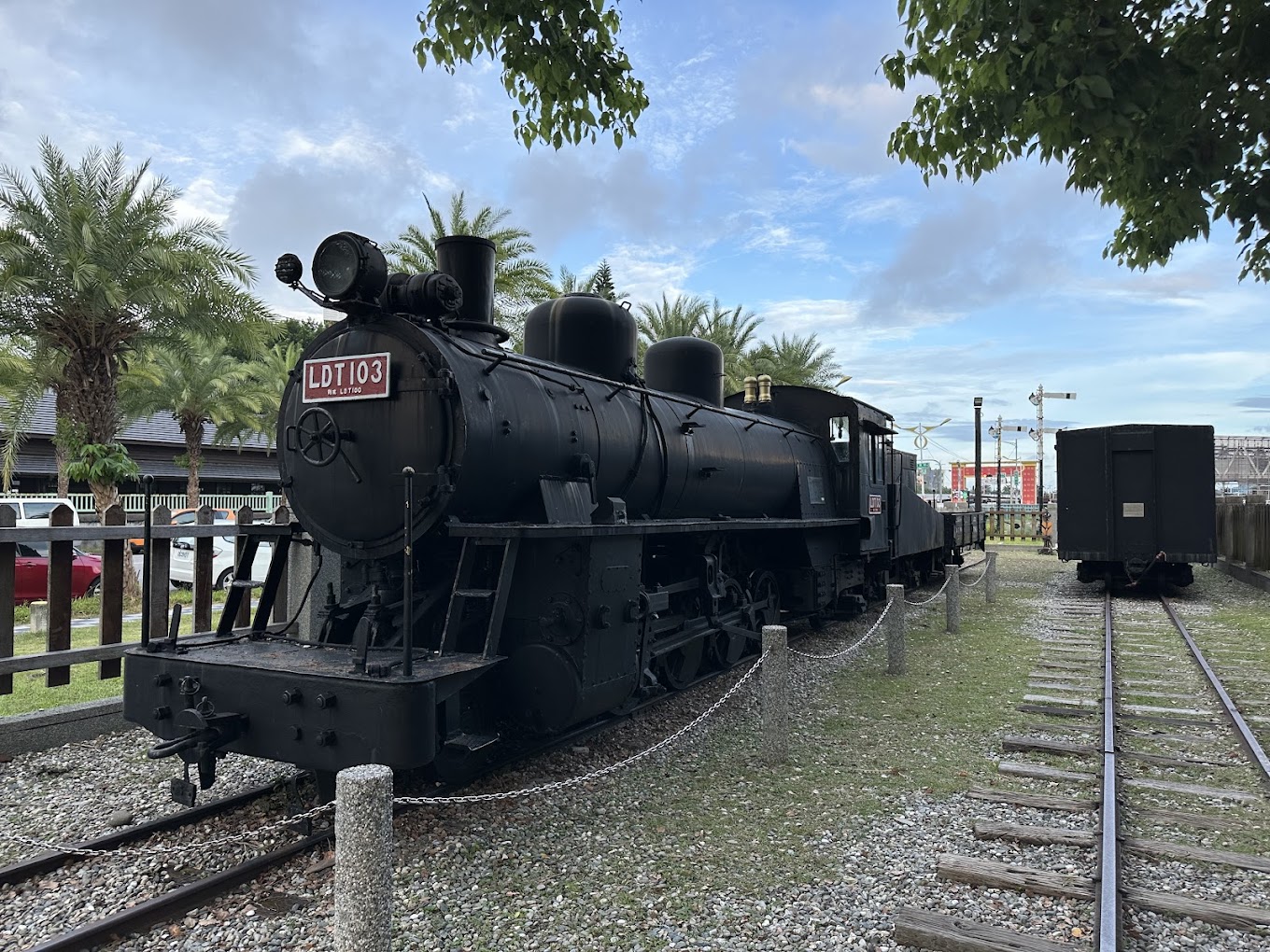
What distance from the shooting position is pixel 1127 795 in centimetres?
563

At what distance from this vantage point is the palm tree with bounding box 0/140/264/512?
574 inches

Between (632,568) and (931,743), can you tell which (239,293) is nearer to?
(632,568)

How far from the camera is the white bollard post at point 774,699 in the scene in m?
6.25

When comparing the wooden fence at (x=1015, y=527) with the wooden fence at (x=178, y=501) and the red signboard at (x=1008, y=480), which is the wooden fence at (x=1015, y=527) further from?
the red signboard at (x=1008, y=480)

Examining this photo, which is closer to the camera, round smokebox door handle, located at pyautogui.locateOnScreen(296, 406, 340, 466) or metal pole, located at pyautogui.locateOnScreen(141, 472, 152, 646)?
metal pole, located at pyautogui.locateOnScreen(141, 472, 152, 646)

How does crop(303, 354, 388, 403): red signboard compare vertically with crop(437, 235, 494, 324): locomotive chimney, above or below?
below

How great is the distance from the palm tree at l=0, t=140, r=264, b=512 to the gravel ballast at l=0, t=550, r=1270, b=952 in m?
11.0

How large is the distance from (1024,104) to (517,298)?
19.5 metres

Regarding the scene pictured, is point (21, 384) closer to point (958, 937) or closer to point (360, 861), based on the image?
point (360, 861)

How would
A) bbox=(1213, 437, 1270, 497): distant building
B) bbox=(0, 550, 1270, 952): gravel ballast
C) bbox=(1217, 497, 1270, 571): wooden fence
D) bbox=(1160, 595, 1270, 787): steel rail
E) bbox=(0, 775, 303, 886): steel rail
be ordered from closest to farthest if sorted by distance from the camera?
1. bbox=(0, 550, 1270, 952): gravel ballast
2. bbox=(0, 775, 303, 886): steel rail
3. bbox=(1160, 595, 1270, 787): steel rail
4. bbox=(1217, 497, 1270, 571): wooden fence
5. bbox=(1213, 437, 1270, 497): distant building

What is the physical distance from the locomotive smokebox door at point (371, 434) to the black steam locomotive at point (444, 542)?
13mm

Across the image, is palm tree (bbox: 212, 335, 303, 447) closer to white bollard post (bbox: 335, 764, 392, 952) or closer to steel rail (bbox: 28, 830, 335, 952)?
steel rail (bbox: 28, 830, 335, 952)

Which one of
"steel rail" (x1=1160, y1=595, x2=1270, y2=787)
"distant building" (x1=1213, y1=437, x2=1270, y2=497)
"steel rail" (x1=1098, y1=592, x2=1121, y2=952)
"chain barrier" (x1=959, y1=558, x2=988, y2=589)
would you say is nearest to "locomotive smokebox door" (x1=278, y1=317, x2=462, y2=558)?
"steel rail" (x1=1098, y1=592, x2=1121, y2=952)

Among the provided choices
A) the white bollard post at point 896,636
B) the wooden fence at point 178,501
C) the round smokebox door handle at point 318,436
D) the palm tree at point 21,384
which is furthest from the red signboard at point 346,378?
the wooden fence at point 178,501
